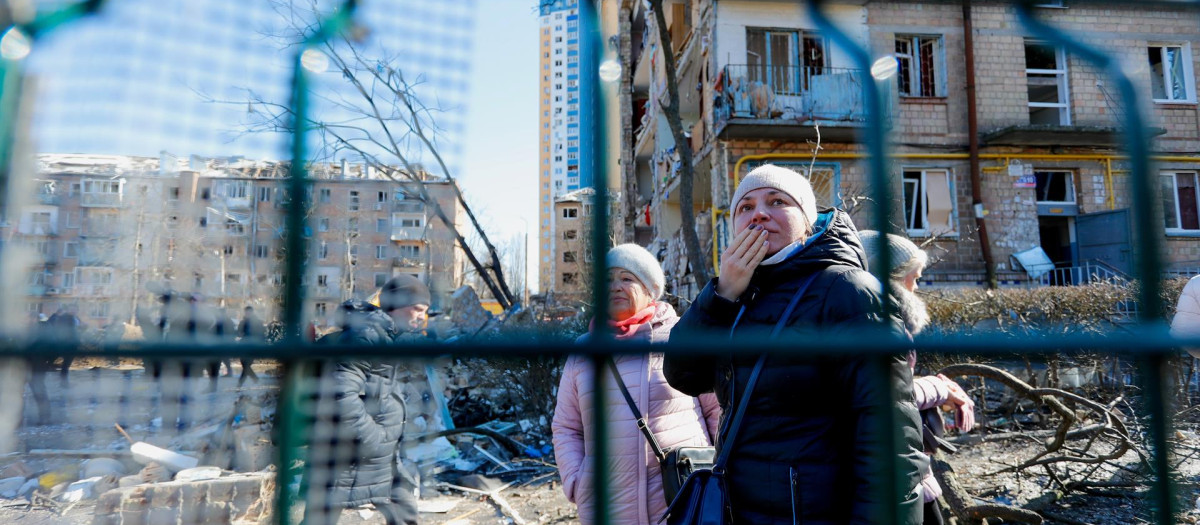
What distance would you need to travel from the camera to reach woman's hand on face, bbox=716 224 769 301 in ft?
3.96

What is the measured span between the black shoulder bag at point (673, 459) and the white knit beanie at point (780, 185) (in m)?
0.86

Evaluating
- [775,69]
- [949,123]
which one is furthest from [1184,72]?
[775,69]

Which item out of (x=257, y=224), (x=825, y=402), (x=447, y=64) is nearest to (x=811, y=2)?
(x=447, y=64)

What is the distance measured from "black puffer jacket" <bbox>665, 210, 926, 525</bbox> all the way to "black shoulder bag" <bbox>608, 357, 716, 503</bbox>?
24.3 inches

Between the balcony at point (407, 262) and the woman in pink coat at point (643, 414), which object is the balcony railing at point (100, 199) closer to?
the balcony at point (407, 262)

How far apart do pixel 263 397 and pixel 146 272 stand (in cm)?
21

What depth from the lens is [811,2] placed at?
85cm

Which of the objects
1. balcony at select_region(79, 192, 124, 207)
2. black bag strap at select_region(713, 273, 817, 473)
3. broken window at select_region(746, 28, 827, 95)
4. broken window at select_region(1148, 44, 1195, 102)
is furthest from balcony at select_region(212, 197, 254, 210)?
broken window at select_region(746, 28, 827, 95)

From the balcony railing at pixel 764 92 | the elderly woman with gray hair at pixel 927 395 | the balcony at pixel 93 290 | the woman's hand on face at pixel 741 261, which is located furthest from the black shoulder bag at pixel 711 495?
the balcony railing at pixel 764 92

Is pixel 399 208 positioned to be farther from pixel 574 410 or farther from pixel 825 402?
pixel 574 410

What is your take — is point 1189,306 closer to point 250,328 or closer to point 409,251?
point 409,251

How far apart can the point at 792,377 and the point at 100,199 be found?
1239mm

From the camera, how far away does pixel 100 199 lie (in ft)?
2.57

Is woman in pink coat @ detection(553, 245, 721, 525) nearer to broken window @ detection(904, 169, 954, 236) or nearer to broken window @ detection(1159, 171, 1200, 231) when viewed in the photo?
broken window @ detection(1159, 171, 1200, 231)
